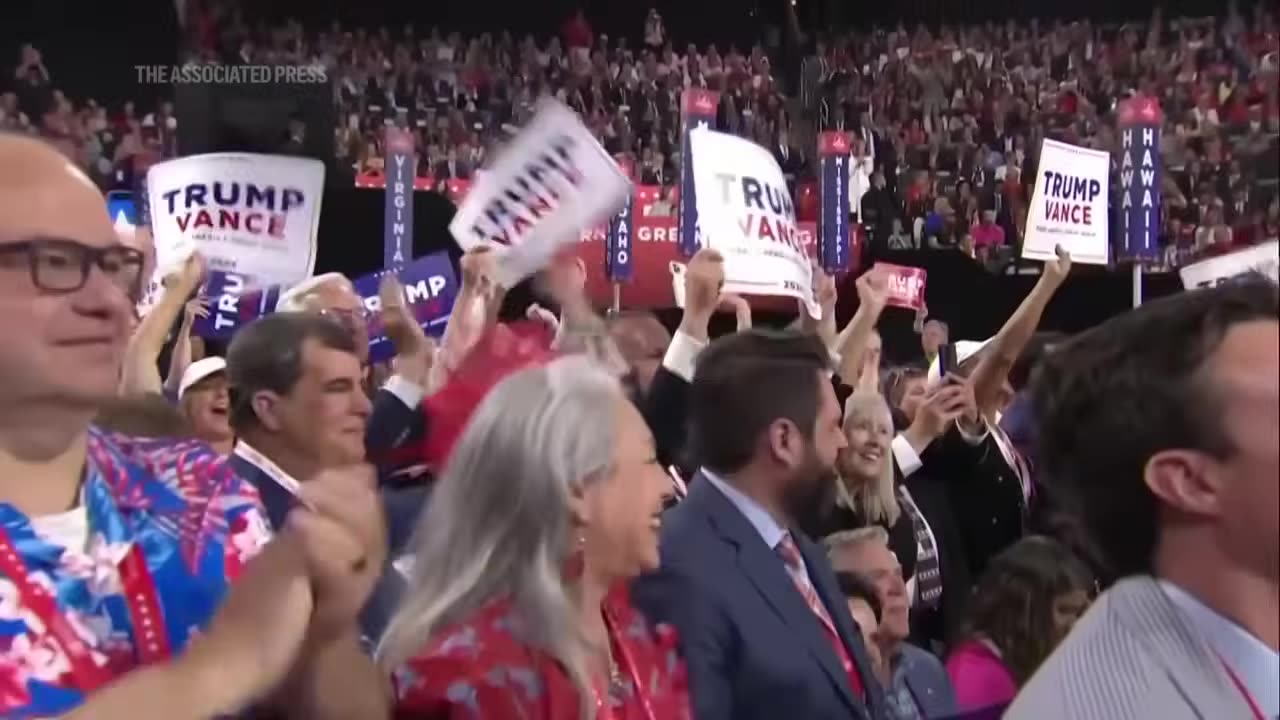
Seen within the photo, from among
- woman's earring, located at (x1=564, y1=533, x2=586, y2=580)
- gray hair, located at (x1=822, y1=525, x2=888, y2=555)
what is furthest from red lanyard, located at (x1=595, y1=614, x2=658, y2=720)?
gray hair, located at (x1=822, y1=525, x2=888, y2=555)

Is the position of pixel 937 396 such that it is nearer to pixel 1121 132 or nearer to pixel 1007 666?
pixel 1007 666

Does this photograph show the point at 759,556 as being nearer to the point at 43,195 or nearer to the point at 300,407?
the point at 300,407

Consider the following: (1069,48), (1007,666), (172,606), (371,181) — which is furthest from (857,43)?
(172,606)

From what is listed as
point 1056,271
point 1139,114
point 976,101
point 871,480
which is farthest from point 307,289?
point 976,101

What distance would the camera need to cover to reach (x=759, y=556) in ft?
8.48

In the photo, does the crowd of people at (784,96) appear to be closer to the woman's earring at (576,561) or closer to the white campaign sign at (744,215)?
the white campaign sign at (744,215)

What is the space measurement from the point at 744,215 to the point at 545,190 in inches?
80.7

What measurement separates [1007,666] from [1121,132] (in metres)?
5.66

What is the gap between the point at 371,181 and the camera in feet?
43.8

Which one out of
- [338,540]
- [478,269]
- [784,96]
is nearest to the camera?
[338,540]

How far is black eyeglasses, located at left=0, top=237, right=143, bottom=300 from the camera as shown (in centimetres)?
128

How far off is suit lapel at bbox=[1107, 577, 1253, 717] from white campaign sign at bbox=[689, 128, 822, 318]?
3.25 m

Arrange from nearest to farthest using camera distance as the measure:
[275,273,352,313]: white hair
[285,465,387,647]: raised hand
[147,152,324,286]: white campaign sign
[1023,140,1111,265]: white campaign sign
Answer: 1. [285,465,387,647]: raised hand
2. [275,273,352,313]: white hair
3. [147,152,324,286]: white campaign sign
4. [1023,140,1111,265]: white campaign sign

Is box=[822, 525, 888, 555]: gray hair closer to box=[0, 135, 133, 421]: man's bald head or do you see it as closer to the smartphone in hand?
the smartphone in hand
